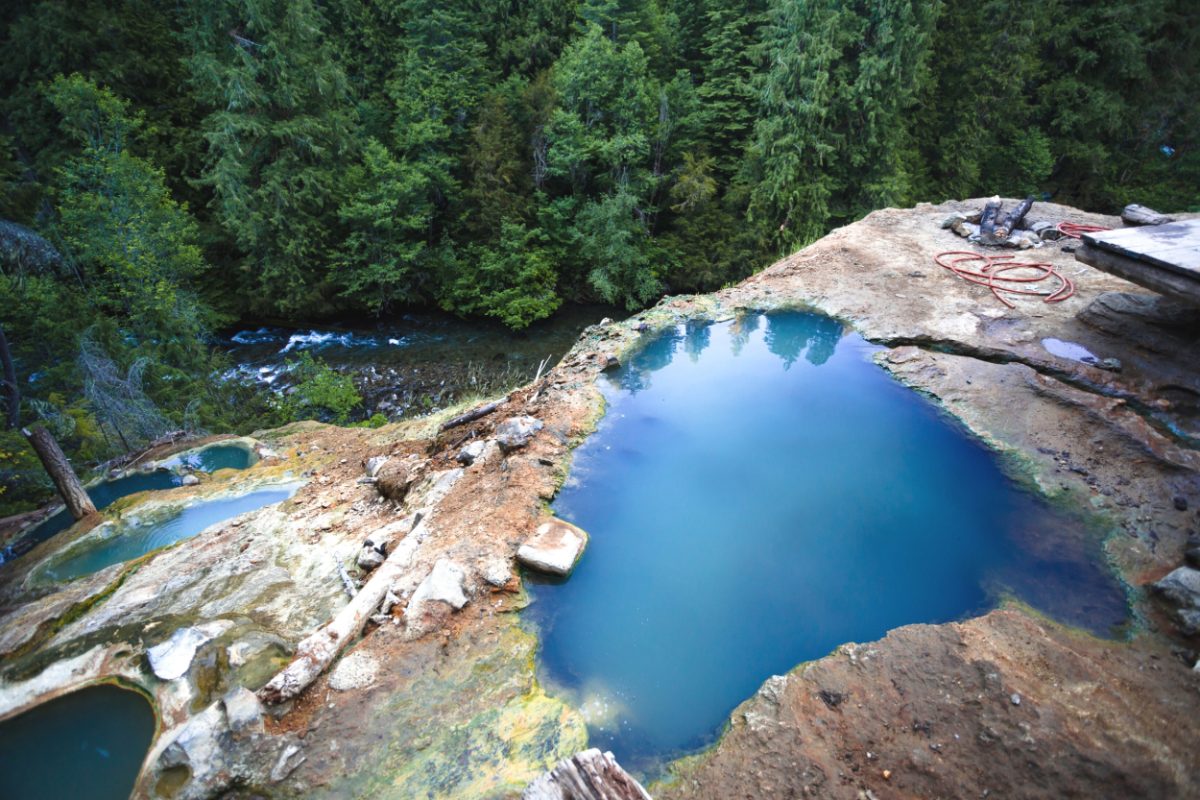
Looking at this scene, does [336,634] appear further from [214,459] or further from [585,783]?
[214,459]

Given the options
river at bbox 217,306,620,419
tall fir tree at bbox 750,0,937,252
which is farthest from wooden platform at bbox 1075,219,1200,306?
river at bbox 217,306,620,419

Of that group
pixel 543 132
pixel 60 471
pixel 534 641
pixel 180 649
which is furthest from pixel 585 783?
pixel 543 132

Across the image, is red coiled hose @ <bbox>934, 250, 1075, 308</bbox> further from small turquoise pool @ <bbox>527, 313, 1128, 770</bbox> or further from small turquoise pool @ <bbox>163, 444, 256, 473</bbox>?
small turquoise pool @ <bbox>163, 444, 256, 473</bbox>

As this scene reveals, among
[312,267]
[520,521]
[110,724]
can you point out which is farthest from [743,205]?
[110,724]

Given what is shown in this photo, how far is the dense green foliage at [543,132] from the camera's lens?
13.9 meters

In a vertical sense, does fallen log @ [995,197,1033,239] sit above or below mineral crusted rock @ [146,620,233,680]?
above

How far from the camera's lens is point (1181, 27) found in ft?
58.2

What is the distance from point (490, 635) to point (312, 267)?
1568 centimetres

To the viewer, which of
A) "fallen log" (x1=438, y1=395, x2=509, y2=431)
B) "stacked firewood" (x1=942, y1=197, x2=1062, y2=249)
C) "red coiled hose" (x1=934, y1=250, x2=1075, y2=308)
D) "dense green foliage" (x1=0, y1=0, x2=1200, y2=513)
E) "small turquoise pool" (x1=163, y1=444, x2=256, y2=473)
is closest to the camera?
"fallen log" (x1=438, y1=395, x2=509, y2=431)

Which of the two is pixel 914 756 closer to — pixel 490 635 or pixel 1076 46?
pixel 490 635

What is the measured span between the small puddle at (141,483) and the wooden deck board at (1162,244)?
39.3ft

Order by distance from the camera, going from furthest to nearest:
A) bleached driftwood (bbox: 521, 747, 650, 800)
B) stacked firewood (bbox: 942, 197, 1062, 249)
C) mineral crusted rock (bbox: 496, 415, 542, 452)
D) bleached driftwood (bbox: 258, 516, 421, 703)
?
stacked firewood (bbox: 942, 197, 1062, 249)
mineral crusted rock (bbox: 496, 415, 542, 452)
bleached driftwood (bbox: 258, 516, 421, 703)
bleached driftwood (bbox: 521, 747, 650, 800)

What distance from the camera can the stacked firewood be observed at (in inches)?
367

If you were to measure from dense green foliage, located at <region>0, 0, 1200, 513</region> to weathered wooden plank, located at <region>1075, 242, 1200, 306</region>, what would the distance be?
9.16 m
